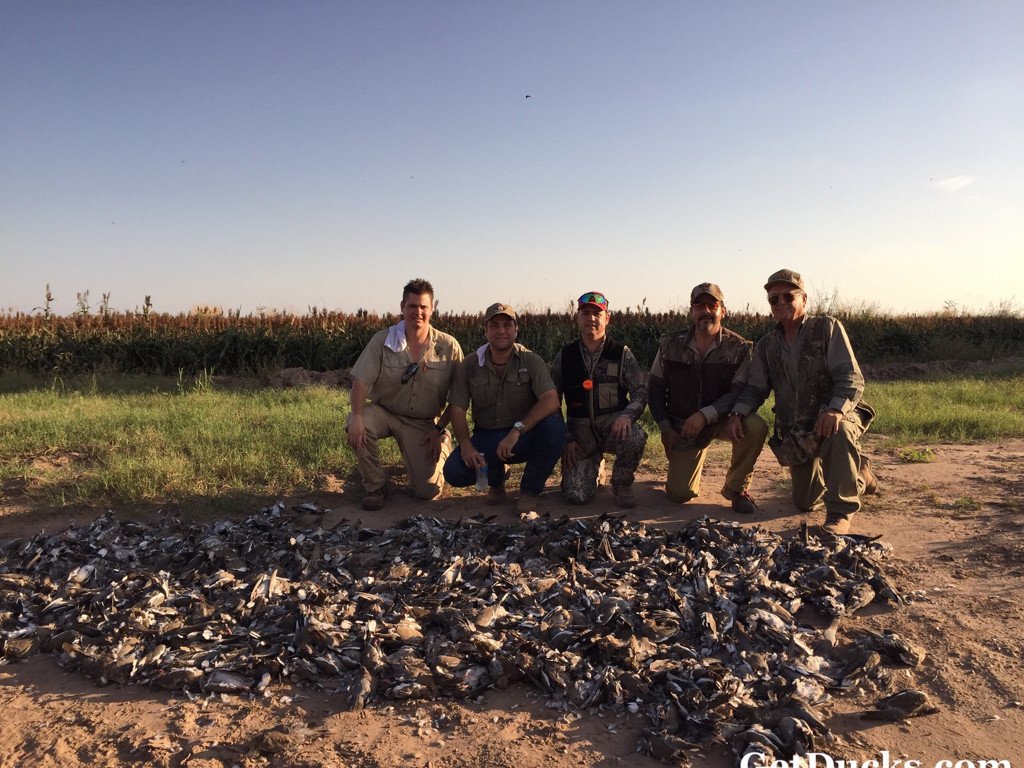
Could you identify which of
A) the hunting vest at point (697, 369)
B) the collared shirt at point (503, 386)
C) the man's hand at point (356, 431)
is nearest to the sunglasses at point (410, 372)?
the collared shirt at point (503, 386)

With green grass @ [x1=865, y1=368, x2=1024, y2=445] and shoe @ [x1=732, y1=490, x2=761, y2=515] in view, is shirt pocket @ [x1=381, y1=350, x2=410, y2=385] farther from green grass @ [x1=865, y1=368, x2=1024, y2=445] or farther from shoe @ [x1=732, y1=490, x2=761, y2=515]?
green grass @ [x1=865, y1=368, x2=1024, y2=445]

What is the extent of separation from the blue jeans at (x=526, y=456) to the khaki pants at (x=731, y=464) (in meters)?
0.92

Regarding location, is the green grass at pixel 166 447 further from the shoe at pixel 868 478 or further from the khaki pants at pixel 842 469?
the shoe at pixel 868 478

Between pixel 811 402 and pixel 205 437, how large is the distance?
554cm

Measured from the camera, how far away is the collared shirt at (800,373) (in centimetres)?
524

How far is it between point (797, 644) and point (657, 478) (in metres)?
3.18

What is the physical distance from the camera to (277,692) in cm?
323

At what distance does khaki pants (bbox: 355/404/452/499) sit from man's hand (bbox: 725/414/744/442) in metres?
2.24

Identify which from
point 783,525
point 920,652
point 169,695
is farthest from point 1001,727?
point 169,695

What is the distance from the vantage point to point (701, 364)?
5.77 m

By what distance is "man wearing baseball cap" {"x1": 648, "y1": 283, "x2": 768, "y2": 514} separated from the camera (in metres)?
5.62

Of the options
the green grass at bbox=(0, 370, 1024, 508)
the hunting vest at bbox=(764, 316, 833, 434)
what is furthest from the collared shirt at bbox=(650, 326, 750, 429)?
the green grass at bbox=(0, 370, 1024, 508)

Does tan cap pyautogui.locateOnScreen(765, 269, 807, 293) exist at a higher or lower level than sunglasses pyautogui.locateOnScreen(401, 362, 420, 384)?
higher

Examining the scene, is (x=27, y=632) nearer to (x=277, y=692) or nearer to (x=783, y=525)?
(x=277, y=692)
